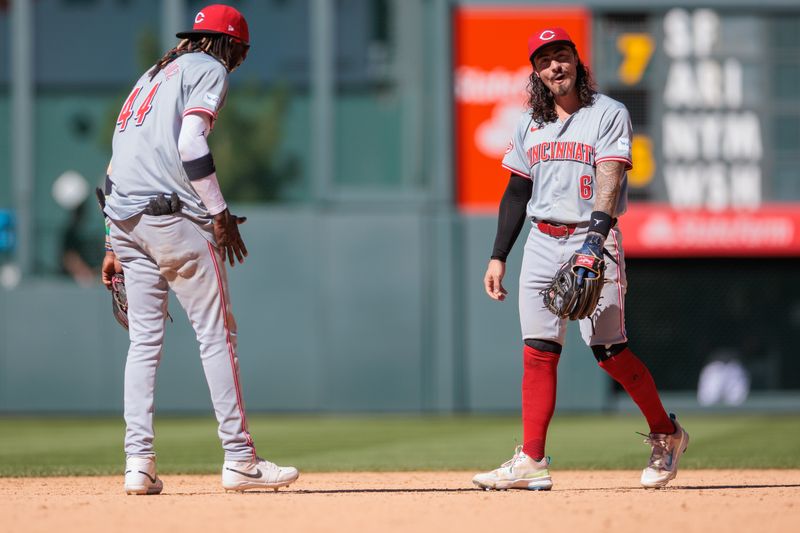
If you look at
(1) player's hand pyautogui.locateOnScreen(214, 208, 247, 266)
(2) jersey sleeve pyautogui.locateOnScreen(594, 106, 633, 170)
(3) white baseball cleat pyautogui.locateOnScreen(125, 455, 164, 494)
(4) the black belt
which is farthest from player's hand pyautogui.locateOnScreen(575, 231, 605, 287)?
(3) white baseball cleat pyautogui.locateOnScreen(125, 455, 164, 494)

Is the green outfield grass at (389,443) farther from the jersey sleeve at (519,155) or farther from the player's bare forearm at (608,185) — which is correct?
the player's bare forearm at (608,185)

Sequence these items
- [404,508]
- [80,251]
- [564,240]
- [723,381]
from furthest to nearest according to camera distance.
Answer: [80,251] < [723,381] < [564,240] < [404,508]

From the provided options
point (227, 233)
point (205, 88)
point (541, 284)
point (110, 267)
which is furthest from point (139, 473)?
point (541, 284)

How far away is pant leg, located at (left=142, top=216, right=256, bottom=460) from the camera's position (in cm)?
591

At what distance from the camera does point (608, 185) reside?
6168mm

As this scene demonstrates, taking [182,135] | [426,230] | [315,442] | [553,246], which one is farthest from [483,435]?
[182,135]

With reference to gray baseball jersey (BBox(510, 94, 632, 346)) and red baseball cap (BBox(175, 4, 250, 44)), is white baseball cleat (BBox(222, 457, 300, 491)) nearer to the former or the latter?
gray baseball jersey (BBox(510, 94, 632, 346))

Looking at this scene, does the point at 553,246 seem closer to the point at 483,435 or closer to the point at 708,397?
the point at 483,435

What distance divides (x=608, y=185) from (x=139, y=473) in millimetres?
2382

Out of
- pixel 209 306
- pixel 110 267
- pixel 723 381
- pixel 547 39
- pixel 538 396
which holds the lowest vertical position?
pixel 723 381

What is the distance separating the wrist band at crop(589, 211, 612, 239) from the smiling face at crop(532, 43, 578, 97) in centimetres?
63

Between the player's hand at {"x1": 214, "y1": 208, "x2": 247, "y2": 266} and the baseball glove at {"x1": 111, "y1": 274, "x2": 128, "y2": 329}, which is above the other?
the player's hand at {"x1": 214, "y1": 208, "x2": 247, "y2": 266}

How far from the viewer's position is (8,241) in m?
15.8

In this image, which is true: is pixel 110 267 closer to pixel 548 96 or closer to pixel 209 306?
pixel 209 306
